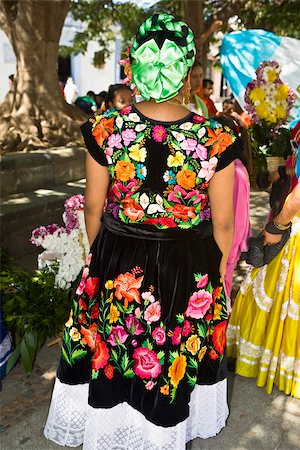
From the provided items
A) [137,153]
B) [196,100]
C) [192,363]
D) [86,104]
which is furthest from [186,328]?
[86,104]

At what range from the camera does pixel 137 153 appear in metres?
1.88

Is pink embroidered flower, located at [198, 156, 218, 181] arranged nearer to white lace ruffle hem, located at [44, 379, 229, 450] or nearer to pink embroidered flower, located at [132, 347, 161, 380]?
pink embroidered flower, located at [132, 347, 161, 380]

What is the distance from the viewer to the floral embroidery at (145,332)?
206 centimetres

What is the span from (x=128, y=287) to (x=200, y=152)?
65cm

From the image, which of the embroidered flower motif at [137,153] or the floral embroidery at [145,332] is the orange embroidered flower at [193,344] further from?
the embroidered flower motif at [137,153]

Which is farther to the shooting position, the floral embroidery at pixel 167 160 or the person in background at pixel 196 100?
the person in background at pixel 196 100

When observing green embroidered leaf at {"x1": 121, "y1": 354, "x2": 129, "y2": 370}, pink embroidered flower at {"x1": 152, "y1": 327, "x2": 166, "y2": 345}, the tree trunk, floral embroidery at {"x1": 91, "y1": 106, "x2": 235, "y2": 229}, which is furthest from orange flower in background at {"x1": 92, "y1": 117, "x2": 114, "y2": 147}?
the tree trunk

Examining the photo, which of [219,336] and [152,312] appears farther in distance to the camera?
[219,336]

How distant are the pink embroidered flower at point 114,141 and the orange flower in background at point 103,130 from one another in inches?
0.9

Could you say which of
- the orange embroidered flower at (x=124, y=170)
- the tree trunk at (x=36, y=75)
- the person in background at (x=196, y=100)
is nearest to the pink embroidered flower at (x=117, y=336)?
the orange embroidered flower at (x=124, y=170)

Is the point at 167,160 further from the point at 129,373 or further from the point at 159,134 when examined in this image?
the point at 129,373

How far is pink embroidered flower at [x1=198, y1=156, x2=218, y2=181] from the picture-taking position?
6.20 feet

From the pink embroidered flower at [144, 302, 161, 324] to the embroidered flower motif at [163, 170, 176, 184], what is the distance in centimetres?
53

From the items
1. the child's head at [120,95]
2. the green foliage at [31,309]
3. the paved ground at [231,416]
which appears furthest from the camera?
the child's head at [120,95]
